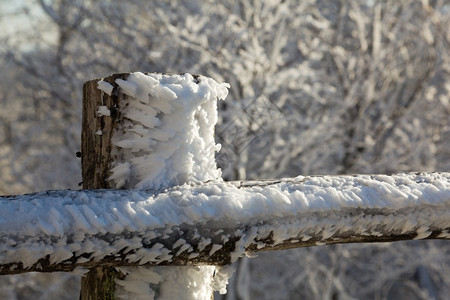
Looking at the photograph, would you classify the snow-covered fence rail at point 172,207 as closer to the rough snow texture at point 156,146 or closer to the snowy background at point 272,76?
the rough snow texture at point 156,146

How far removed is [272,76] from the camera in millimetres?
6668

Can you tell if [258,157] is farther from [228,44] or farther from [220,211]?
[220,211]

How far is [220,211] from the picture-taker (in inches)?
54.5

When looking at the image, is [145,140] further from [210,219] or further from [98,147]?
[210,219]

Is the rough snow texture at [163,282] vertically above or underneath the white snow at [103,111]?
underneath

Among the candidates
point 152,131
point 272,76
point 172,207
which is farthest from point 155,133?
point 272,76

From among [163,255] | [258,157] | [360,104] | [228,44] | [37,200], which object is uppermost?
[37,200]

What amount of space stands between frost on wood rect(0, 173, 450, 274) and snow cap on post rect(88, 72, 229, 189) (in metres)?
0.09

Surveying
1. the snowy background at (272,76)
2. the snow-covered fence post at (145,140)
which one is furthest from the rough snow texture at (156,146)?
the snowy background at (272,76)

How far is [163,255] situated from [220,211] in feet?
0.45

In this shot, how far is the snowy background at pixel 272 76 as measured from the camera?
6562 millimetres

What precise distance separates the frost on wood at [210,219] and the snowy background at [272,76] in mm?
4579

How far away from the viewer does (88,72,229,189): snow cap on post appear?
59.9 inches

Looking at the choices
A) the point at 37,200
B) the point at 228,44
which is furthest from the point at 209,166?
Answer: the point at 228,44
